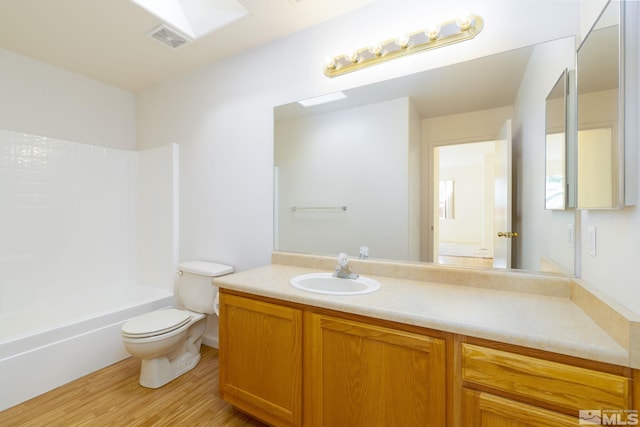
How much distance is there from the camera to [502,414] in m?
0.90

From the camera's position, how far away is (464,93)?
1.50m

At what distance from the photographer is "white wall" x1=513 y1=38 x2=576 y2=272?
4.12 ft

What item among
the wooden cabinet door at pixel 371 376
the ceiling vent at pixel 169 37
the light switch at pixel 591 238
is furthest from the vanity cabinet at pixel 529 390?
the ceiling vent at pixel 169 37

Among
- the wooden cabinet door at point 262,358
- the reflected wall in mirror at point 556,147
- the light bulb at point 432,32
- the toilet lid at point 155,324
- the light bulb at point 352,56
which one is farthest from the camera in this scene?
the toilet lid at point 155,324

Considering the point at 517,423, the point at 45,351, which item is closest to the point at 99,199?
the point at 45,351

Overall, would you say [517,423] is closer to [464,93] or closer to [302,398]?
[302,398]

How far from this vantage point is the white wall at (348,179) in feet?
5.51

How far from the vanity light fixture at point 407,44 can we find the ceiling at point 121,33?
336 mm

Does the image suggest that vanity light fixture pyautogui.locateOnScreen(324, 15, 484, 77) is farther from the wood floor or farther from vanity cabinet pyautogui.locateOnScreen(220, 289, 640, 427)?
the wood floor

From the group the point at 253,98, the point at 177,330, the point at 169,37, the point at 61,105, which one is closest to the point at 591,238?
the point at 253,98

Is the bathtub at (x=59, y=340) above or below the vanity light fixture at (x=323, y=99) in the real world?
below

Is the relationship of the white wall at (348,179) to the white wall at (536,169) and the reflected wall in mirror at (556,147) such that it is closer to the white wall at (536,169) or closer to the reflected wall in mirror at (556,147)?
the white wall at (536,169)

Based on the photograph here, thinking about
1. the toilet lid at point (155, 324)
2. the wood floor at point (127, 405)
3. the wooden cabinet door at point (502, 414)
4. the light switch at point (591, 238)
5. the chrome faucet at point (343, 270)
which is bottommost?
the wood floor at point (127, 405)

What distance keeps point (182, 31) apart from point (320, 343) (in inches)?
91.6
